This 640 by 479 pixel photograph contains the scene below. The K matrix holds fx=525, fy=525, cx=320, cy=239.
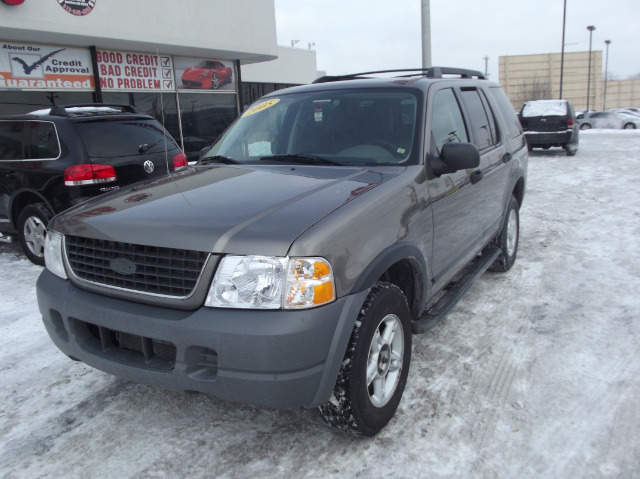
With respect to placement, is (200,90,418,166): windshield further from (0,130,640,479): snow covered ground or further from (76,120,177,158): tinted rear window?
(76,120,177,158): tinted rear window

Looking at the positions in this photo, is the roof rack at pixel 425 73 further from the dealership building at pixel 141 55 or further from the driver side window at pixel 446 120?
the dealership building at pixel 141 55

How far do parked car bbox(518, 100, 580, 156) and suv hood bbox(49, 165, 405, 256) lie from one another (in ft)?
47.1

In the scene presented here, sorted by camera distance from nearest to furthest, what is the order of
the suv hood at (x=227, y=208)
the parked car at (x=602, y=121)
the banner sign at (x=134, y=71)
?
1. the suv hood at (x=227, y=208)
2. the banner sign at (x=134, y=71)
3. the parked car at (x=602, y=121)

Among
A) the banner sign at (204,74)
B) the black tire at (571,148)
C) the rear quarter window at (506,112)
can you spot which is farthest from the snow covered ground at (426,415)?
the black tire at (571,148)

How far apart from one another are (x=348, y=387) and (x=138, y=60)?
44.7 feet

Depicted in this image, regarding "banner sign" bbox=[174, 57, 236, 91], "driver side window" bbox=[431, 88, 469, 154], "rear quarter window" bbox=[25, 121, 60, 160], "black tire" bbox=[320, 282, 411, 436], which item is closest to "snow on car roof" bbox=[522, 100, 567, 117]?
"banner sign" bbox=[174, 57, 236, 91]

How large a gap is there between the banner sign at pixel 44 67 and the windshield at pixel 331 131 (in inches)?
383

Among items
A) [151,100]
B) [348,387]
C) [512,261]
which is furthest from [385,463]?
[151,100]

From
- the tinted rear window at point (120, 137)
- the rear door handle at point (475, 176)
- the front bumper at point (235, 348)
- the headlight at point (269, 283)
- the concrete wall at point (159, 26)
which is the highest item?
the concrete wall at point (159, 26)

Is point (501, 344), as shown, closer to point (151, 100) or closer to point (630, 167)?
point (630, 167)

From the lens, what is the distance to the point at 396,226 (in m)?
2.80

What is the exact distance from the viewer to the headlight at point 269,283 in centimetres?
221

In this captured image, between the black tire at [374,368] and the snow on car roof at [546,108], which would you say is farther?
the snow on car roof at [546,108]

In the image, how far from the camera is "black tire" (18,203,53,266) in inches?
230
